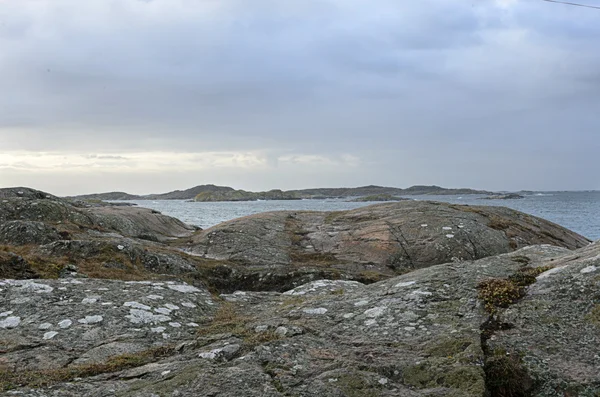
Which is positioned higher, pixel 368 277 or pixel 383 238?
pixel 383 238

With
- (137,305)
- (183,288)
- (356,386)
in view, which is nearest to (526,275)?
(356,386)

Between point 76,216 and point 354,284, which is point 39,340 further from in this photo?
point 76,216

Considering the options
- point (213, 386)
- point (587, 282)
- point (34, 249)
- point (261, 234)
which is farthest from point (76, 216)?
point (587, 282)

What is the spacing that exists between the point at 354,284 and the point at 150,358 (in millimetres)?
7056

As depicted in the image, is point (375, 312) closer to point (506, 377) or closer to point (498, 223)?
point (506, 377)

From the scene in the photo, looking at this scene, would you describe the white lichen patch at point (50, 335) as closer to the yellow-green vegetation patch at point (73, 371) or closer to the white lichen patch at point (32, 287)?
the yellow-green vegetation patch at point (73, 371)

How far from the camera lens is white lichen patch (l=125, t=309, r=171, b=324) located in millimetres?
7706

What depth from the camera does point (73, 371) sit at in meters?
5.49

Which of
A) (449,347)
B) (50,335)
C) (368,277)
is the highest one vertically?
(449,347)

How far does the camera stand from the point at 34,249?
1455 centimetres

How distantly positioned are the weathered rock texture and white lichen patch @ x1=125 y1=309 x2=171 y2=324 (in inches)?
1.6

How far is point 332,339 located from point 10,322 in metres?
5.47

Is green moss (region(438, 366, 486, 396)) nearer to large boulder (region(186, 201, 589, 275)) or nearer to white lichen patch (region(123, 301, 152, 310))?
white lichen patch (region(123, 301, 152, 310))

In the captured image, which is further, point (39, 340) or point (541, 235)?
point (541, 235)
